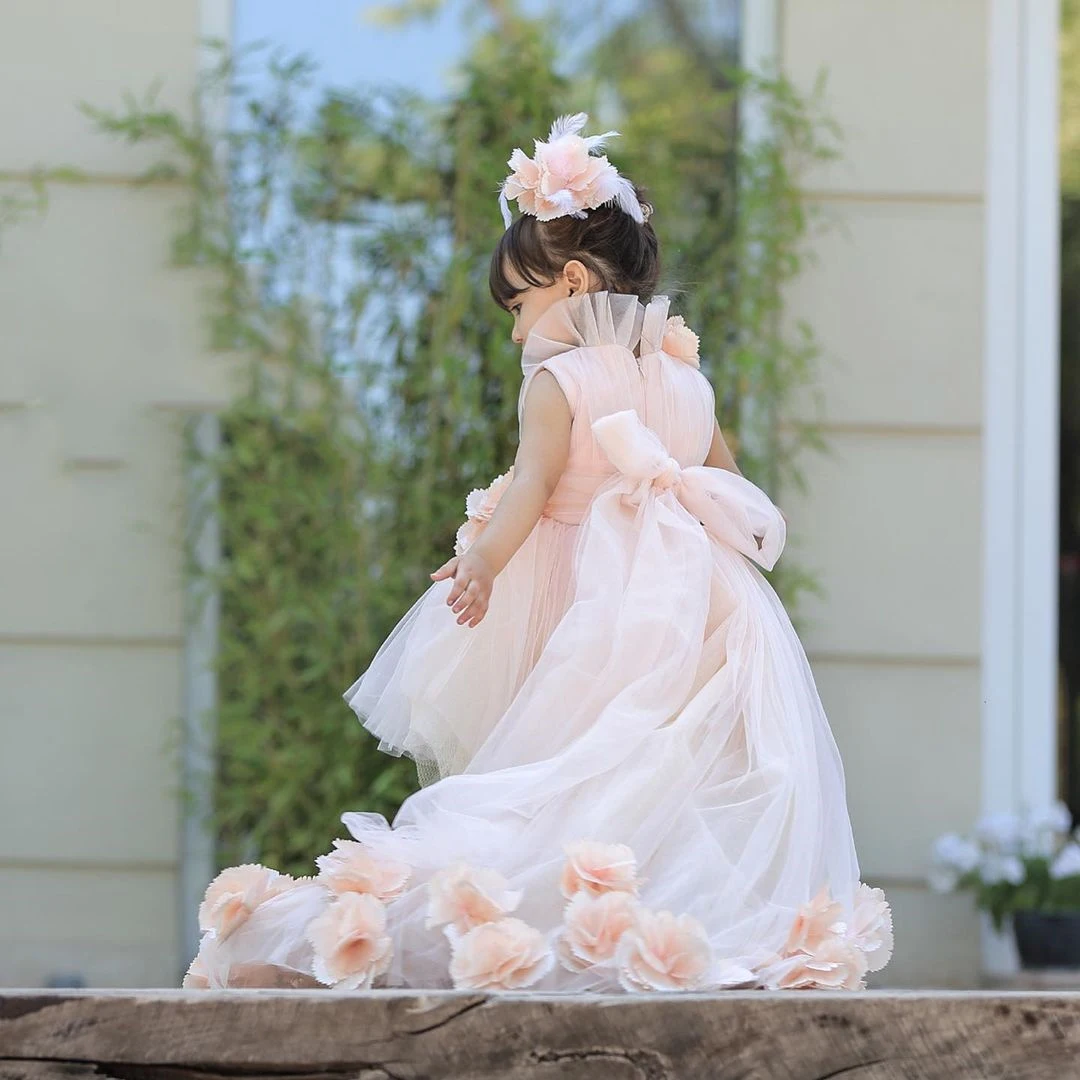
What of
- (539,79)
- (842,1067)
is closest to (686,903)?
(842,1067)

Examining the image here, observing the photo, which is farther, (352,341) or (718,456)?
(352,341)

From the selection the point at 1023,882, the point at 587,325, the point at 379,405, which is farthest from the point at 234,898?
the point at 1023,882

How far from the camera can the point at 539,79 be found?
372cm

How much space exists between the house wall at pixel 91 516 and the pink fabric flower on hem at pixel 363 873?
75.4 inches

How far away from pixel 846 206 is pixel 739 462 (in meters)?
0.67

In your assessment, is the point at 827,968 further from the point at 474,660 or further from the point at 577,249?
the point at 577,249

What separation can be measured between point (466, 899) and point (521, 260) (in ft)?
2.92

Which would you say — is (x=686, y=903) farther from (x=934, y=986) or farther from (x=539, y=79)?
(x=539, y=79)

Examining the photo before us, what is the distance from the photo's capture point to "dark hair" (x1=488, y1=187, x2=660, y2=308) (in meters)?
2.17

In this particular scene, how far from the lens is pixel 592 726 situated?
192cm

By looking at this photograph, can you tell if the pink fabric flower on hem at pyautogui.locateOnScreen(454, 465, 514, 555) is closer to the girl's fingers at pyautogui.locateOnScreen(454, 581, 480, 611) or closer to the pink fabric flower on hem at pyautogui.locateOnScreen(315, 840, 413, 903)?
→ the girl's fingers at pyautogui.locateOnScreen(454, 581, 480, 611)

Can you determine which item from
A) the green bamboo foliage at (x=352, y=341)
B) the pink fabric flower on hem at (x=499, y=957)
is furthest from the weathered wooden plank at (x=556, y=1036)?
the green bamboo foliage at (x=352, y=341)

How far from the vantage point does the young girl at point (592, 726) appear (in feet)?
5.74

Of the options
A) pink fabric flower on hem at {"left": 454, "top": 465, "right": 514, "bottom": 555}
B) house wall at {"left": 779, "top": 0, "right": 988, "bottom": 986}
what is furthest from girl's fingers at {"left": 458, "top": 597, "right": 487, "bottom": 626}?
house wall at {"left": 779, "top": 0, "right": 988, "bottom": 986}
